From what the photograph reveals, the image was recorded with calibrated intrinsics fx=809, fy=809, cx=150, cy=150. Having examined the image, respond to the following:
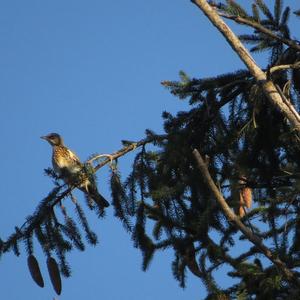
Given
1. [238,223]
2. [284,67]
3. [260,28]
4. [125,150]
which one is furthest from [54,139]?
[238,223]

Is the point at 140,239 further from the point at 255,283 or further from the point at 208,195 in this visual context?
the point at 255,283

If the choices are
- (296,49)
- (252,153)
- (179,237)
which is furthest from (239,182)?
(296,49)

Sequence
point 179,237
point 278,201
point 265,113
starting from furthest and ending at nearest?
point 265,113 < point 179,237 < point 278,201

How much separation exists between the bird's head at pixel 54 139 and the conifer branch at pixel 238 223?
5142mm

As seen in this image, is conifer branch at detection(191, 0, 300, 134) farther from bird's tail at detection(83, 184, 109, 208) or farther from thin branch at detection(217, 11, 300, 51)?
bird's tail at detection(83, 184, 109, 208)

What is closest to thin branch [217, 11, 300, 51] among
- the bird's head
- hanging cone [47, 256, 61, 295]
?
hanging cone [47, 256, 61, 295]

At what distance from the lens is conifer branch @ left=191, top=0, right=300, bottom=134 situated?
4.78 meters

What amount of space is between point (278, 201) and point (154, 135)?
4.08 ft

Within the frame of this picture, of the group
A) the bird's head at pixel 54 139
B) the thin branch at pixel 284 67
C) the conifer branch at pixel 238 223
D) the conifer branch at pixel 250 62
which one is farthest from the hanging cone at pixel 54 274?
the bird's head at pixel 54 139

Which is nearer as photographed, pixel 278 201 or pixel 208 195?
pixel 278 201

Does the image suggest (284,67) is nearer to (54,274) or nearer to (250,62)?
(250,62)

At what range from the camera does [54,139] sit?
921 cm

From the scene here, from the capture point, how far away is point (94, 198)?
5.44m

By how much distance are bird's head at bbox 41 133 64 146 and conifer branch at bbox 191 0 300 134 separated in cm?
422
